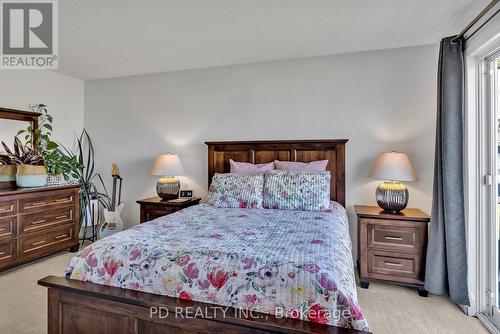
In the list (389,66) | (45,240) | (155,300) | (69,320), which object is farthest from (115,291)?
(389,66)

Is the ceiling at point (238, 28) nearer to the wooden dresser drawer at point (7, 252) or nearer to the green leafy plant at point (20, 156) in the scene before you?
the green leafy plant at point (20, 156)

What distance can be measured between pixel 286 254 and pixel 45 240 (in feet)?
10.7

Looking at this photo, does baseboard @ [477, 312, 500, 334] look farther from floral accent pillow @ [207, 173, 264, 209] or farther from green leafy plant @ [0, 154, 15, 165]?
green leafy plant @ [0, 154, 15, 165]

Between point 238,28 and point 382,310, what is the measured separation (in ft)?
9.33

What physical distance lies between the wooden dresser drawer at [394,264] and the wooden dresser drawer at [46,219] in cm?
367

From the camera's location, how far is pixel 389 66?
3027 mm

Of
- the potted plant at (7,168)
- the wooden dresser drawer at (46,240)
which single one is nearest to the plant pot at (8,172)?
the potted plant at (7,168)

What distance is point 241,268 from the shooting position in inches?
49.8

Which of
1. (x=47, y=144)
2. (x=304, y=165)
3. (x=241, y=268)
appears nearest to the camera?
(x=241, y=268)

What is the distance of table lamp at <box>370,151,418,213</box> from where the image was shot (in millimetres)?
2602

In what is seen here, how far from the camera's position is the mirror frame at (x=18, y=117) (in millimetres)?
3167

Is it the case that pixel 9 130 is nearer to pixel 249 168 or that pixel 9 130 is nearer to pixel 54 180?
pixel 54 180

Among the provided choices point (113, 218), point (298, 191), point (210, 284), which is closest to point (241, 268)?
point (210, 284)

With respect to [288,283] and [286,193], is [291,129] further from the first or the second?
[288,283]
